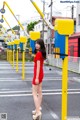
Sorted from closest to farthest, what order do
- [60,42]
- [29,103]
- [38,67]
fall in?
[60,42]
[38,67]
[29,103]

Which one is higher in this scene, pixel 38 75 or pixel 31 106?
pixel 38 75

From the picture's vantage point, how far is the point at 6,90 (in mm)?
14211

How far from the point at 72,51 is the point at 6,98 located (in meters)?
22.0

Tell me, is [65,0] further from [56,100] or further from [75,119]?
[75,119]

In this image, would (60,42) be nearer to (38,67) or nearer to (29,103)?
(38,67)

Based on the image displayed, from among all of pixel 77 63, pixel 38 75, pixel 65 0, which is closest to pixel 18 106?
pixel 38 75

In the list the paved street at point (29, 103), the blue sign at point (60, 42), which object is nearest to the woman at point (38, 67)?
the paved street at point (29, 103)

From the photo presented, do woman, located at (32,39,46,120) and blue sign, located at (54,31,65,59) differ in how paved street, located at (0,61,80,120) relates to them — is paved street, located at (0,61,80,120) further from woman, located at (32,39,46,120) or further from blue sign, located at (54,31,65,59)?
blue sign, located at (54,31,65,59)

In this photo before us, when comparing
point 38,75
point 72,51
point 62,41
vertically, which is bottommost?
point 72,51

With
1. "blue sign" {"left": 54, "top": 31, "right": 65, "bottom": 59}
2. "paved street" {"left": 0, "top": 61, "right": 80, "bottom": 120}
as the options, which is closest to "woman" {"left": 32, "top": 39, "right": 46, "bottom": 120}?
"paved street" {"left": 0, "top": 61, "right": 80, "bottom": 120}

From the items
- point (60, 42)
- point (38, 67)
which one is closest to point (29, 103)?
point (38, 67)

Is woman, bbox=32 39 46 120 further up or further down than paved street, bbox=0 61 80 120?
further up

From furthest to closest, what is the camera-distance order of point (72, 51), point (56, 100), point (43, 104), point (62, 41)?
point (72, 51) < point (56, 100) < point (43, 104) < point (62, 41)

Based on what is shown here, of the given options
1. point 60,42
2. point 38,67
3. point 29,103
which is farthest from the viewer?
point 29,103
